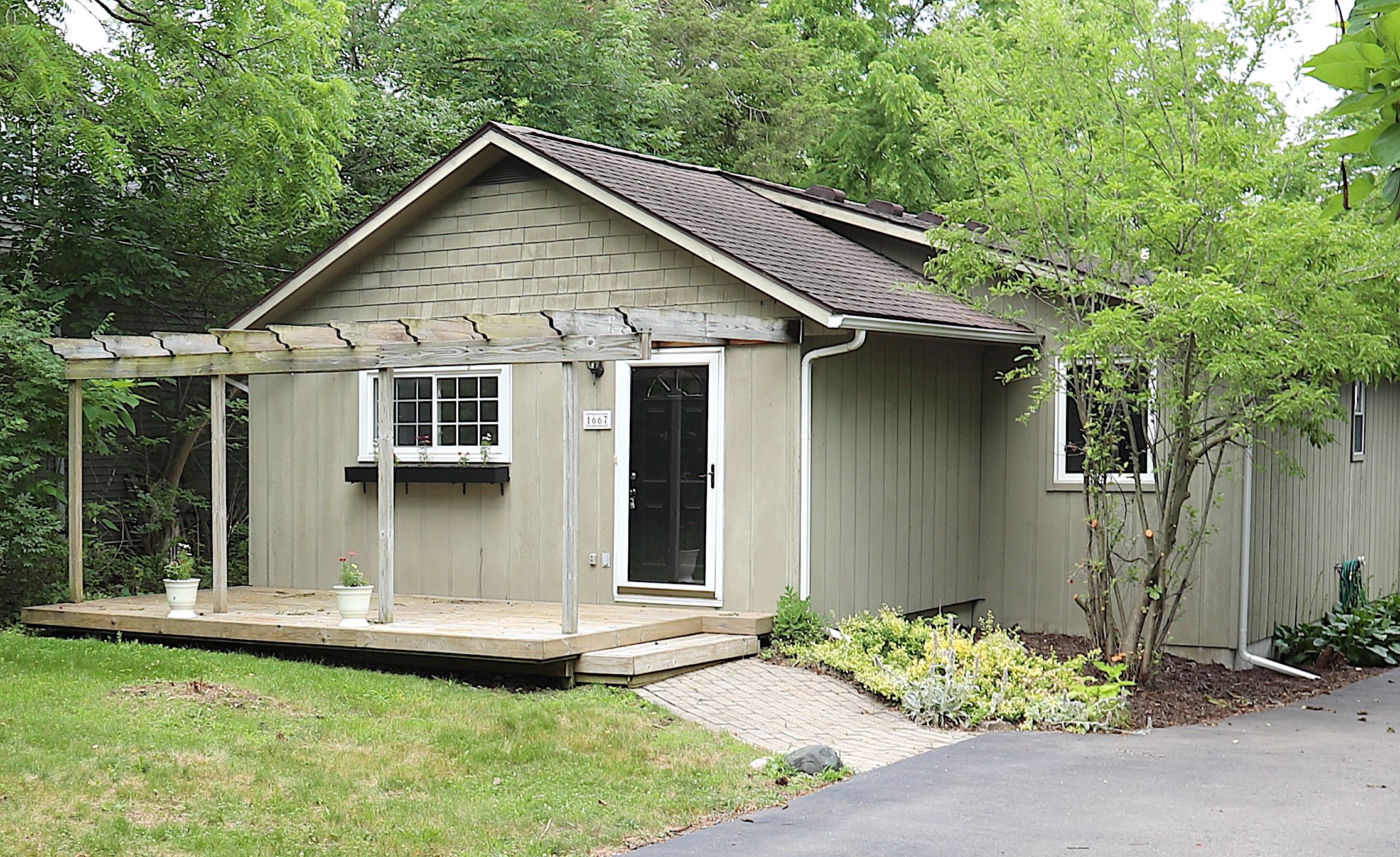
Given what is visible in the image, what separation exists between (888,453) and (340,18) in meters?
6.10

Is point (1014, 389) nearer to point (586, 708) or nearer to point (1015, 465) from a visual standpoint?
point (1015, 465)

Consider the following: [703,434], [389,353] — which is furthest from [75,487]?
[703,434]

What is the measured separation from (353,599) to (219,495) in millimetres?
1412

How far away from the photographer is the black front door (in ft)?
36.2

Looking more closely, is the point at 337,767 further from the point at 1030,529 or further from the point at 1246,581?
the point at 1246,581

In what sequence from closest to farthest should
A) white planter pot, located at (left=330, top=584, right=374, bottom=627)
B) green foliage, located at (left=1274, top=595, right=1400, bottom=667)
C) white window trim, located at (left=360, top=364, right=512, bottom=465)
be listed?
1. white planter pot, located at (left=330, top=584, right=374, bottom=627)
2. white window trim, located at (left=360, top=364, right=512, bottom=465)
3. green foliage, located at (left=1274, top=595, right=1400, bottom=667)

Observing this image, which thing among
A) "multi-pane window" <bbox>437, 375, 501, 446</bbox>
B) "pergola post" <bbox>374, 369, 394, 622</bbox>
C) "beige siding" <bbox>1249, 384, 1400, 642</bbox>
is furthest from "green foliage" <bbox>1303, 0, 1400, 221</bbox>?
"multi-pane window" <bbox>437, 375, 501, 446</bbox>

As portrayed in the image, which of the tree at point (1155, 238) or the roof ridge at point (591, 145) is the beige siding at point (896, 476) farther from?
the roof ridge at point (591, 145)

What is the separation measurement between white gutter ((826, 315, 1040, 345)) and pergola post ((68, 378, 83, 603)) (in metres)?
6.11

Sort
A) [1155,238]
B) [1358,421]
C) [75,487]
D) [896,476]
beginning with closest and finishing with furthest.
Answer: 1. [1155,238]
2. [75,487]
3. [896,476]
4. [1358,421]

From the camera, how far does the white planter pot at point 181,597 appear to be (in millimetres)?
10852

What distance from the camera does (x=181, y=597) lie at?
10930 millimetres

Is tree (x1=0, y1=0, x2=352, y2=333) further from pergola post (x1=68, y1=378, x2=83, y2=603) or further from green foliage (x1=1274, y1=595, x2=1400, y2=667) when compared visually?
green foliage (x1=1274, y1=595, x2=1400, y2=667)

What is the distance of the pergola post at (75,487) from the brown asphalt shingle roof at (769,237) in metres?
4.08
